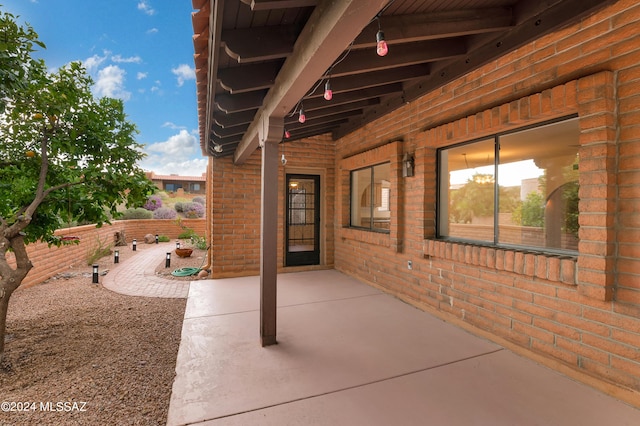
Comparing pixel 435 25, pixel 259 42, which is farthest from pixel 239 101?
pixel 435 25

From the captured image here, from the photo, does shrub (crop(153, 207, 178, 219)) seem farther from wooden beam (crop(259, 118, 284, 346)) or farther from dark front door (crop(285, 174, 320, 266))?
wooden beam (crop(259, 118, 284, 346))

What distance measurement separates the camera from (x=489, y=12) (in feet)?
8.53

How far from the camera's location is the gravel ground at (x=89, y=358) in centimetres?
206

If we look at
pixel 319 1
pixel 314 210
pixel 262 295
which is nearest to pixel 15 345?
pixel 262 295

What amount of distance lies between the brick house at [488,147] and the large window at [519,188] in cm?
2

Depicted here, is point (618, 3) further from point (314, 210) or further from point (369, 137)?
point (314, 210)

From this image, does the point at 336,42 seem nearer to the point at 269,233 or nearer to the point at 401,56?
the point at 401,56

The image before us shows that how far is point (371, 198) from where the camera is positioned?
5.60 metres

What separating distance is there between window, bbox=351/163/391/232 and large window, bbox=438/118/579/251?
4.06 ft

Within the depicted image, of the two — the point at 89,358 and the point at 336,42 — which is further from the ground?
the point at 336,42

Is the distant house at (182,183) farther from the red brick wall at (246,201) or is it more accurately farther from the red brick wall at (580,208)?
the red brick wall at (580,208)

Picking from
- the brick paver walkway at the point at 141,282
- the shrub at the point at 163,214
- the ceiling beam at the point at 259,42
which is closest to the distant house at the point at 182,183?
the shrub at the point at 163,214

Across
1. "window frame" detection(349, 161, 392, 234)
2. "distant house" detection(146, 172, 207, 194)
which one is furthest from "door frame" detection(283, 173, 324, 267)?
"distant house" detection(146, 172, 207, 194)

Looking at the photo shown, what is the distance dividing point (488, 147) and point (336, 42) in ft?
7.99
